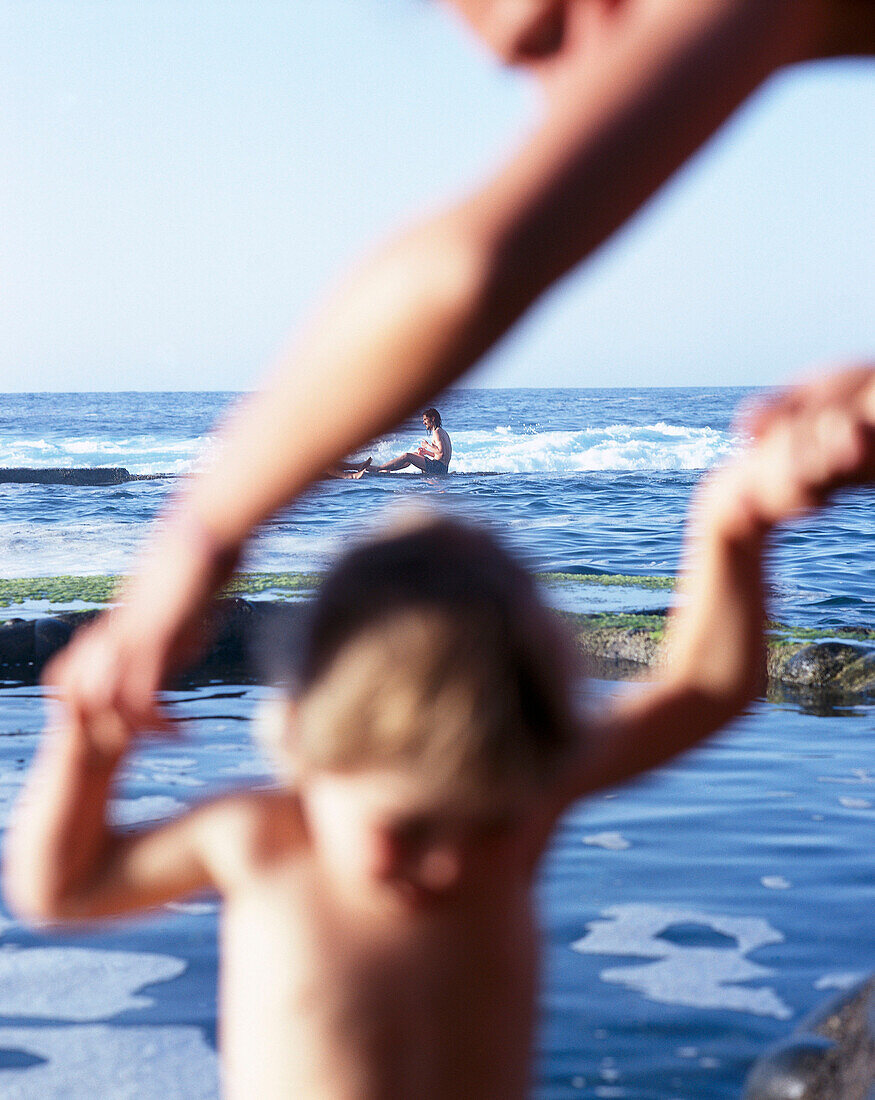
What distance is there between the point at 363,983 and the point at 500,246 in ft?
2.97

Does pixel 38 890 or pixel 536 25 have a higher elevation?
pixel 536 25

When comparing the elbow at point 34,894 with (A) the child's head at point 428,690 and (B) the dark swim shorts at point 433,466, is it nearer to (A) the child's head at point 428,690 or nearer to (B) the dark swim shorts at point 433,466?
(A) the child's head at point 428,690

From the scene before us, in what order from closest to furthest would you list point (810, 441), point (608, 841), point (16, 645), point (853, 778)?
point (810, 441) → point (608, 841) → point (853, 778) → point (16, 645)

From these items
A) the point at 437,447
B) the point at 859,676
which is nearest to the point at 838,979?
the point at 859,676

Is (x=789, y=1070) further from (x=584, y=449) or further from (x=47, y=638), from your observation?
(x=584, y=449)

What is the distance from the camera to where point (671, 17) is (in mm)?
733

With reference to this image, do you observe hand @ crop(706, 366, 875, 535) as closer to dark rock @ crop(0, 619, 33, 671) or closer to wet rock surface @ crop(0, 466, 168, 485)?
dark rock @ crop(0, 619, 33, 671)

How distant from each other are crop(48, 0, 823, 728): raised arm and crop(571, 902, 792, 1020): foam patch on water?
342 centimetres

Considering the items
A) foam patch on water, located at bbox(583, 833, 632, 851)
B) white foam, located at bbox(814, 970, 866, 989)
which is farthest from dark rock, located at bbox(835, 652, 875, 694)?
white foam, located at bbox(814, 970, 866, 989)

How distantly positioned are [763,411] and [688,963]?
3.34m

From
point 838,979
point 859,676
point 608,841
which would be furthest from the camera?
point 859,676

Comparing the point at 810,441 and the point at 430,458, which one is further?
the point at 430,458

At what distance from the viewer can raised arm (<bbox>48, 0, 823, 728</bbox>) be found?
0.68m

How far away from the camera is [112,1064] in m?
3.46
